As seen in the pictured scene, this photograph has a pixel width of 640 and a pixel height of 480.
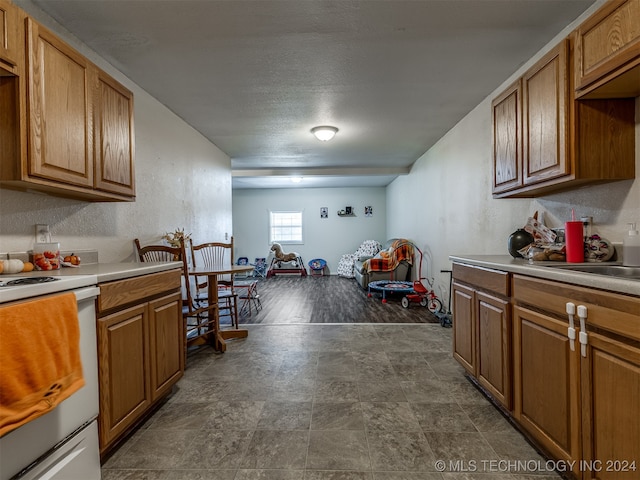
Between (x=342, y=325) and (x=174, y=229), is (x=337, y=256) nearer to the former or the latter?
(x=342, y=325)

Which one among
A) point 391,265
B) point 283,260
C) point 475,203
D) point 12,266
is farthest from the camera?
point 283,260

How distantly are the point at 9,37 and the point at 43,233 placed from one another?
0.99 meters

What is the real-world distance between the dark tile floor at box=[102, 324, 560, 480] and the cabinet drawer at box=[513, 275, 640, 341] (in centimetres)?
78

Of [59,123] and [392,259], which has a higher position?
[59,123]

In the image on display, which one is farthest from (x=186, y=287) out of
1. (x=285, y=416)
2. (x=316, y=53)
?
(x=316, y=53)

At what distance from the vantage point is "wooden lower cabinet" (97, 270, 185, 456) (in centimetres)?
142

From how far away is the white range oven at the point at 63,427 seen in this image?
39.4 inches

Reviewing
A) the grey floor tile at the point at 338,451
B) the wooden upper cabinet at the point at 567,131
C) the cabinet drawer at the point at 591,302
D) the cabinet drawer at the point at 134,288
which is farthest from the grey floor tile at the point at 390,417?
the wooden upper cabinet at the point at 567,131

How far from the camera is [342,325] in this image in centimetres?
366

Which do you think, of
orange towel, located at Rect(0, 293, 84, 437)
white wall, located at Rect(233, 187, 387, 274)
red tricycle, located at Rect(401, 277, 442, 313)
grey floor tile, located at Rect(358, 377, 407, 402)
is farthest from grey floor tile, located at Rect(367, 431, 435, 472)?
white wall, located at Rect(233, 187, 387, 274)

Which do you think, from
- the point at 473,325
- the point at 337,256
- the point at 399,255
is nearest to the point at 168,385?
the point at 473,325

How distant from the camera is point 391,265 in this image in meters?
5.69

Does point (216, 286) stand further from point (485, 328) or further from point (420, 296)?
point (420, 296)

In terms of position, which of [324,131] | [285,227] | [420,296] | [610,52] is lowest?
[420,296]
